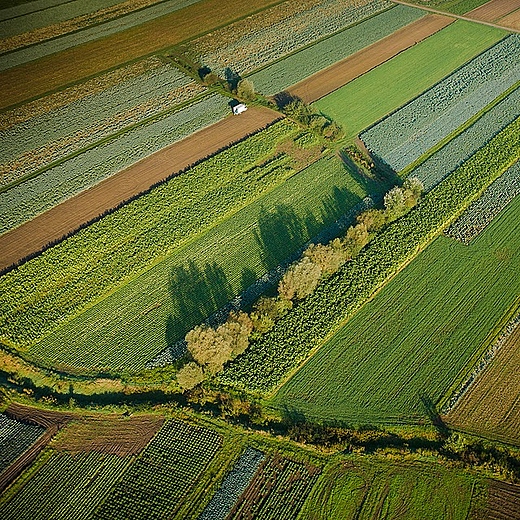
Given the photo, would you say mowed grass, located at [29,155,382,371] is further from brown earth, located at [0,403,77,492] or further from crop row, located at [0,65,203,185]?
crop row, located at [0,65,203,185]

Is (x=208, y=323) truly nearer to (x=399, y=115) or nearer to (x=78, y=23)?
(x=399, y=115)

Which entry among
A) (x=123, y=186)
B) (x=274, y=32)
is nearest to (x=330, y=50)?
(x=274, y=32)

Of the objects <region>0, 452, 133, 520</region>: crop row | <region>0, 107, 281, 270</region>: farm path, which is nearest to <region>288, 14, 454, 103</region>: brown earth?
<region>0, 107, 281, 270</region>: farm path

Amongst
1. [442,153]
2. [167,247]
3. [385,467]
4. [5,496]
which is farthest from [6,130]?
[385,467]

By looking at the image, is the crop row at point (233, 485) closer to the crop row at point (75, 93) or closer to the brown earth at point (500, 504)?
the brown earth at point (500, 504)

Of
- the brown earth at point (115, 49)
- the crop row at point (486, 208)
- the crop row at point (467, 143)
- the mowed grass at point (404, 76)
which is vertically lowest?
the crop row at point (486, 208)

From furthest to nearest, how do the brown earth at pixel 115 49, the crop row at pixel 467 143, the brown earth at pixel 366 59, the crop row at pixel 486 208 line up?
the brown earth at pixel 115 49 < the brown earth at pixel 366 59 < the crop row at pixel 467 143 < the crop row at pixel 486 208

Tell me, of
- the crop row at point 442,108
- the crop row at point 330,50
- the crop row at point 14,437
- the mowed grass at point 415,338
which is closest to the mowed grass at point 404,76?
the crop row at point 442,108
